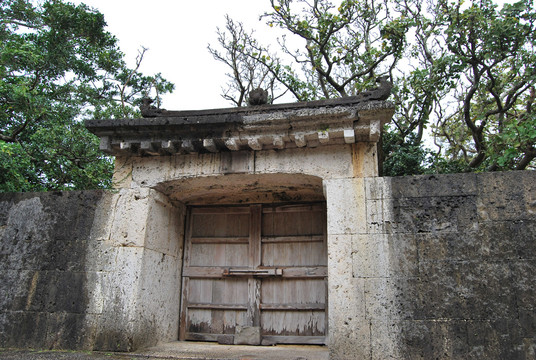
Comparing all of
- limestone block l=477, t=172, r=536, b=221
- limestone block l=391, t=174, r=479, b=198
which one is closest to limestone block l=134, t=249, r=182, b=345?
limestone block l=391, t=174, r=479, b=198

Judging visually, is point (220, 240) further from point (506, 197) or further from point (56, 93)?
point (56, 93)

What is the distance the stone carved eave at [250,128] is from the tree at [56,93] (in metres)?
1.88

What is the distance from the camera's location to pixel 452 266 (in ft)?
13.9

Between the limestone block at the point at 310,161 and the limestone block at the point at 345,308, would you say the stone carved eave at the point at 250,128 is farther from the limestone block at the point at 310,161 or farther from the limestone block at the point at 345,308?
the limestone block at the point at 345,308

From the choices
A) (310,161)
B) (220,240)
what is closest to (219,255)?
(220,240)

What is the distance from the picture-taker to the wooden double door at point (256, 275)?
5.57 metres

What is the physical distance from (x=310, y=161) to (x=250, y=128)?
2.78 feet

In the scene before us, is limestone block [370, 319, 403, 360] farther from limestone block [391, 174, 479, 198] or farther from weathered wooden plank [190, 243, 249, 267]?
weathered wooden plank [190, 243, 249, 267]

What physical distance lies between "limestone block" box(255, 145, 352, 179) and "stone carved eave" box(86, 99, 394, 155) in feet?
0.32

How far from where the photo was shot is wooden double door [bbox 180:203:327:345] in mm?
5566

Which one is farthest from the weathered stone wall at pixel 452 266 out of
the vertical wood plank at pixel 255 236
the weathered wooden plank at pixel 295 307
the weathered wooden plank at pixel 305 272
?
the vertical wood plank at pixel 255 236

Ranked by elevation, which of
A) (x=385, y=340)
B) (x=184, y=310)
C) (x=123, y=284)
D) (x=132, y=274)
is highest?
(x=132, y=274)

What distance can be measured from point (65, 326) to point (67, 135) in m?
3.95

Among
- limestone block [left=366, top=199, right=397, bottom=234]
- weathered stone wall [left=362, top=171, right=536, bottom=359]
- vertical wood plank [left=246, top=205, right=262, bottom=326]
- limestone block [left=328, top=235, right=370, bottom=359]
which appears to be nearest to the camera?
weathered stone wall [left=362, top=171, right=536, bottom=359]
